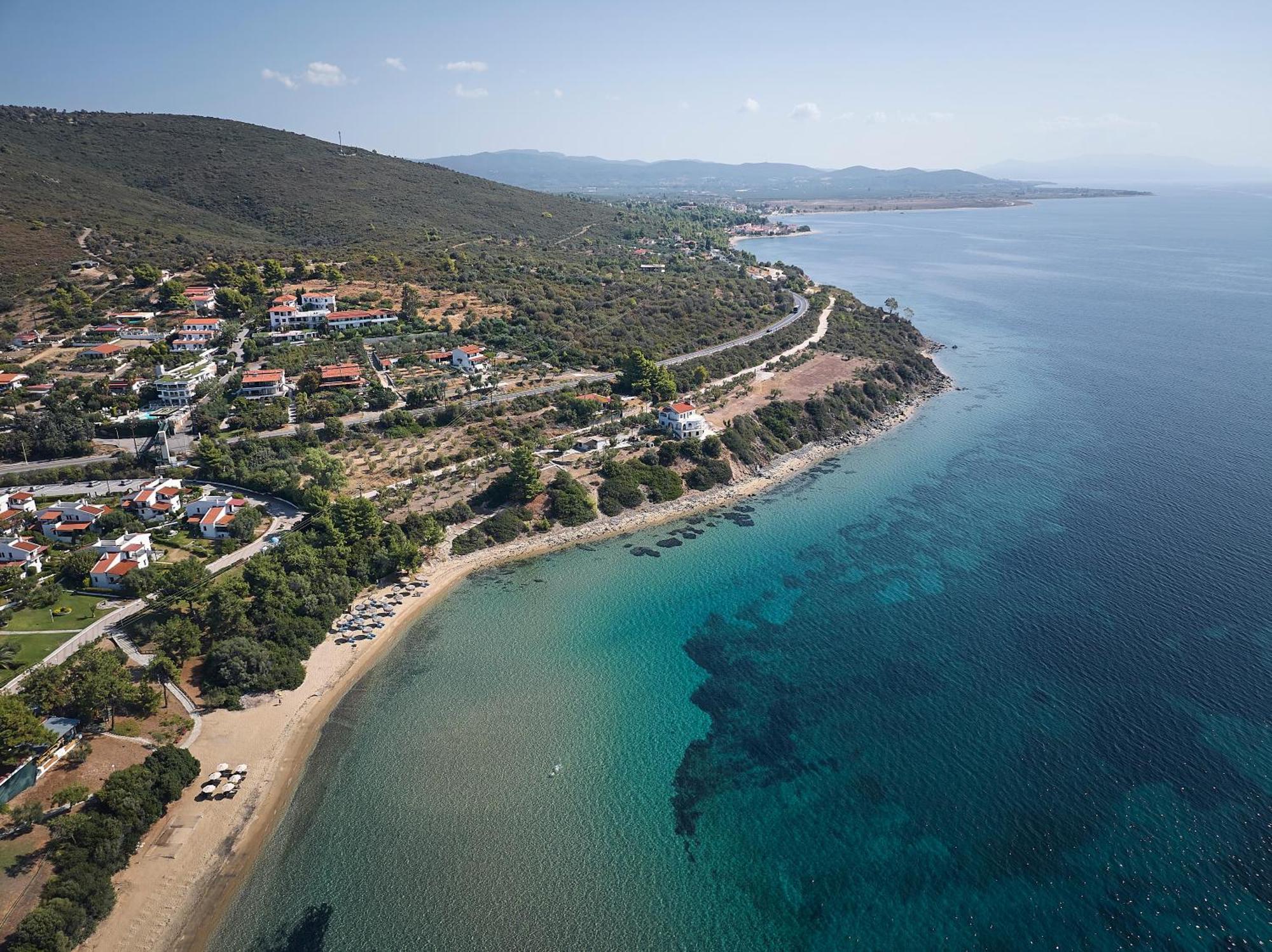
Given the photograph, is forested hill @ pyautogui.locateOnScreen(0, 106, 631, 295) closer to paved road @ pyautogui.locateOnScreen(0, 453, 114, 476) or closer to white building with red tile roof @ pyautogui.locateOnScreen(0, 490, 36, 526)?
paved road @ pyautogui.locateOnScreen(0, 453, 114, 476)

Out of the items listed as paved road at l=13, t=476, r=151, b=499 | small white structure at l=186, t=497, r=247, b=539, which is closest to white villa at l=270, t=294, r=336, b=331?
paved road at l=13, t=476, r=151, b=499

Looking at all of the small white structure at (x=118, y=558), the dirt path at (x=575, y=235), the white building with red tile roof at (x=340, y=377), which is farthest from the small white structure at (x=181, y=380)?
the dirt path at (x=575, y=235)

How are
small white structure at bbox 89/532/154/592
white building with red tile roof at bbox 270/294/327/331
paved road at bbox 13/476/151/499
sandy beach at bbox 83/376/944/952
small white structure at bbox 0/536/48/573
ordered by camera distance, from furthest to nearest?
white building with red tile roof at bbox 270/294/327/331 < paved road at bbox 13/476/151/499 < small white structure at bbox 0/536/48/573 < small white structure at bbox 89/532/154/592 < sandy beach at bbox 83/376/944/952

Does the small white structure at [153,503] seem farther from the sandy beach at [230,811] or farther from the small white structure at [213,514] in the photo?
the sandy beach at [230,811]

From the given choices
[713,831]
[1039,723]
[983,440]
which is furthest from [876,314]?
[713,831]

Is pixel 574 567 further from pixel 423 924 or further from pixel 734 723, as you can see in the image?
pixel 423 924
